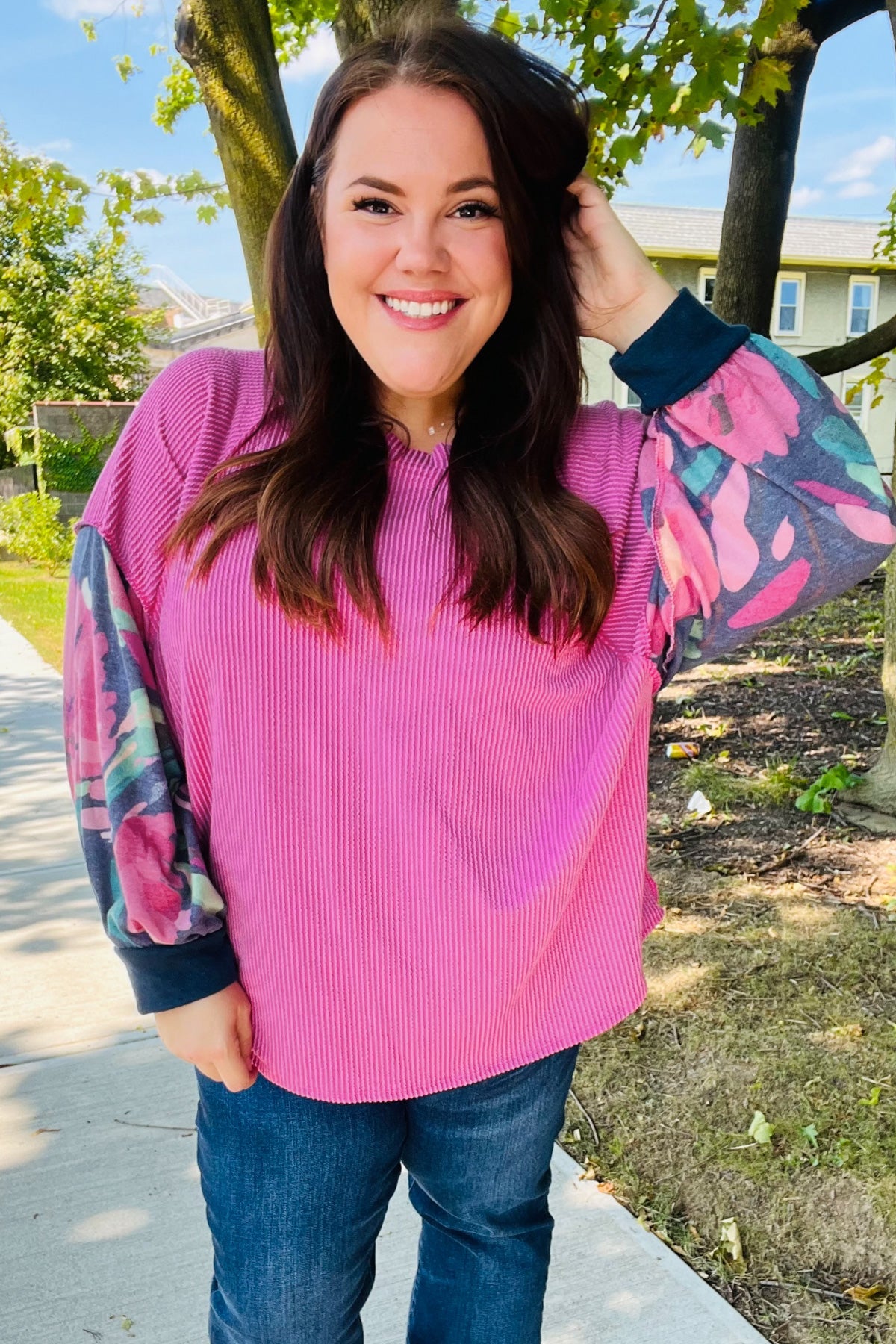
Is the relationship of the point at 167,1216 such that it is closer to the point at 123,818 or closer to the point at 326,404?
the point at 123,818

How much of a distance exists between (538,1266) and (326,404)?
44.2 inches

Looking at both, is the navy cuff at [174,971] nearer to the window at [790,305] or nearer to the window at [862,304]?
the window at [790,305]

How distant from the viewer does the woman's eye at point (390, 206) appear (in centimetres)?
126

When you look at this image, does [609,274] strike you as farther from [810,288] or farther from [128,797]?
[810,288]

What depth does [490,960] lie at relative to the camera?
127 cm

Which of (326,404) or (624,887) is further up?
(326,404)

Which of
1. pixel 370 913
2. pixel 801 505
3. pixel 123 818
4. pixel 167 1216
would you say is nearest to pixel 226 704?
pixel 123 818

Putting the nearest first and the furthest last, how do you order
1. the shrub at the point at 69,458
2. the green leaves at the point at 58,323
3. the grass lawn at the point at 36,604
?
the grass lawn at the point at 36,604 < the shrub at the point at 69,458 < the green leaves at the point at 58,323

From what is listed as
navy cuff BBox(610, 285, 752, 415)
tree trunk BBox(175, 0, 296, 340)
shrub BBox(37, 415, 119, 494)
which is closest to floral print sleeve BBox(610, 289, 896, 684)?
navy cuff BBox(610, 285, 752, 415)

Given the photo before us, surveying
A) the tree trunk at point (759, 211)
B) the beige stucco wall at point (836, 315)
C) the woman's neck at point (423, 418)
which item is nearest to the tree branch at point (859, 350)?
the tree trunk at point (759, 211)

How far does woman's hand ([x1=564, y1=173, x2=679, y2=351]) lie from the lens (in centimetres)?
139

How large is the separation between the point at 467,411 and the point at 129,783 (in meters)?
0.61

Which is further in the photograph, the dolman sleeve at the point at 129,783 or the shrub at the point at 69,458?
the shrub at the point at 69,458

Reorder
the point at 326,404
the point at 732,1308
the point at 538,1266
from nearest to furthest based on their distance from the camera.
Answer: the point at 326,404
the point at 538,1266
the point at 732,1308
